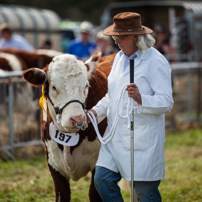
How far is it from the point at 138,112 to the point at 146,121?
0.45 ft

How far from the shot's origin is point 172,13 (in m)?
18.2

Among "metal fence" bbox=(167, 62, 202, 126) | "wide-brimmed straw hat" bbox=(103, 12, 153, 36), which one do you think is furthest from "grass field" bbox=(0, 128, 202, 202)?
"wide-brimmed straw hat" bbox=(103, 12, 153, 36)

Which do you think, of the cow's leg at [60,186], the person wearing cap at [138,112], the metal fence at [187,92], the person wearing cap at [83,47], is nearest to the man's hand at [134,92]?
the person wearing cap at [138,112]

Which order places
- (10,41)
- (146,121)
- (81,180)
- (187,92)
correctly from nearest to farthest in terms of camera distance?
(146,121), (81,180), (187,92), (10,41)

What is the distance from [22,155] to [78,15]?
28.3m

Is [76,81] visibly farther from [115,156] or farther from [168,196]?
[168,196]

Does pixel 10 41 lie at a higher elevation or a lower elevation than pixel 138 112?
higher

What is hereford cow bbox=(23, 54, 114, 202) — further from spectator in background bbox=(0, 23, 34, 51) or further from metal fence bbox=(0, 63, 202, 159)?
spectator in background bbox=(0, 23, 34, 51)

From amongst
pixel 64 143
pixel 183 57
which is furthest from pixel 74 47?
pixel 64 143

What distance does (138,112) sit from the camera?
3.99 meters

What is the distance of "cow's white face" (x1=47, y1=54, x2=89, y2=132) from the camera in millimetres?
4270

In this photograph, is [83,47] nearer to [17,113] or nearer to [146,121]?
[17,113]

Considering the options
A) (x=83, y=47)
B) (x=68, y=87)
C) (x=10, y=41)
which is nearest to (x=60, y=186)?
(x=68, y=87)

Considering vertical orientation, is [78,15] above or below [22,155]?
above
